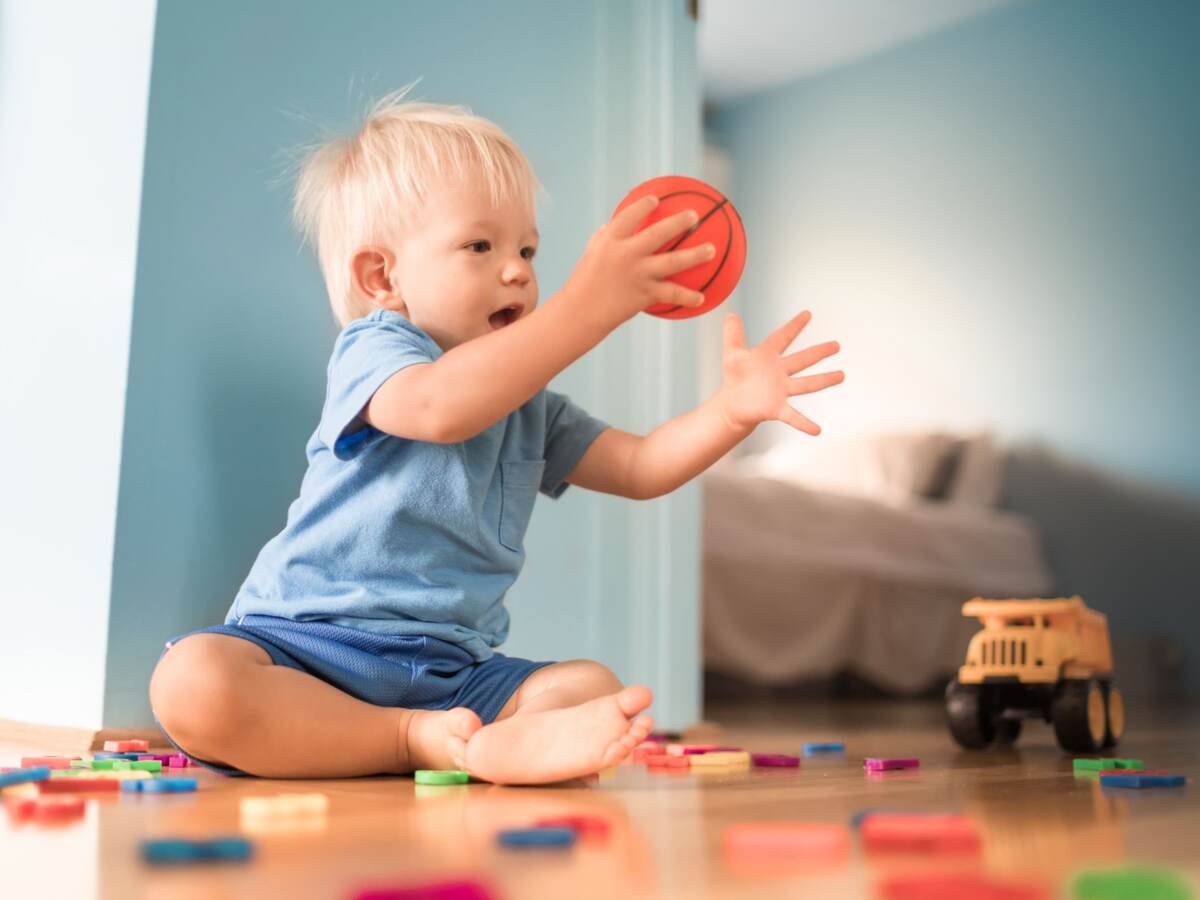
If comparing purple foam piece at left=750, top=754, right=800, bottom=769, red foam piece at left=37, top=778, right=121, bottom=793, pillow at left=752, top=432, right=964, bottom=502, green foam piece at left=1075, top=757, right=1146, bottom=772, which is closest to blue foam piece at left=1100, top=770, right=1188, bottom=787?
green foam piece at left=1075, top=757, right=1146, bottom=772

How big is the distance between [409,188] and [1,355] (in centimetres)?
65

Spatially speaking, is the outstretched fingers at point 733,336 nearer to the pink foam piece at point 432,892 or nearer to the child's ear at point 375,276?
the child's ear at point 375,276

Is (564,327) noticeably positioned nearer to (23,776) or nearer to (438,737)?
(438,737)

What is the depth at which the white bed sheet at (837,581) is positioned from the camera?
3.21 meters

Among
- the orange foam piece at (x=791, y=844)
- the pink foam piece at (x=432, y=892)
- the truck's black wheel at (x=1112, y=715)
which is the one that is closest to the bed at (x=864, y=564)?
the truck's black wheel at (x=1112, y=715)

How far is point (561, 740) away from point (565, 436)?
1.49 feet

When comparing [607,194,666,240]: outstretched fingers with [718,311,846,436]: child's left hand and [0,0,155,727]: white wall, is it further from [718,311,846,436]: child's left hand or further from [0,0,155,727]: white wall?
[0,0,155,727]: white wall

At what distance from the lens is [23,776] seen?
35.7 inches

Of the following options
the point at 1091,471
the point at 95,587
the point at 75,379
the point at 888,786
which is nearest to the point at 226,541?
the point at 95,587

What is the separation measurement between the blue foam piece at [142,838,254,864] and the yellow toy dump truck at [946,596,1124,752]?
1.10 meters

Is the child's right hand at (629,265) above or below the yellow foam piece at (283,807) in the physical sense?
above

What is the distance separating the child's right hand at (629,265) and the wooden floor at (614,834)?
38cm

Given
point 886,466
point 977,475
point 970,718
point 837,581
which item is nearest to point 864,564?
point 837,581

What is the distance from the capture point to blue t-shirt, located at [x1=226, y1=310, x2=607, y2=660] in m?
1.12
